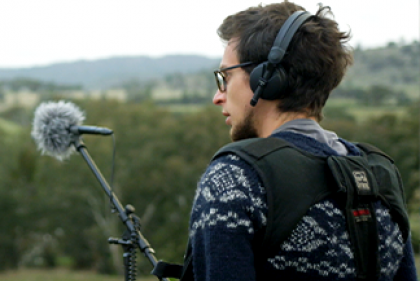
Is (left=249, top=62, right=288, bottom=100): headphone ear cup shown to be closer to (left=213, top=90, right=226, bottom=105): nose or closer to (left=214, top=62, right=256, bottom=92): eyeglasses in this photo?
(left=214, top=62, right=256, bottom=92): eyeglasses

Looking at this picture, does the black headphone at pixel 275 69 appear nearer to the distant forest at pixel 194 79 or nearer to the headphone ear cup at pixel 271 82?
the headphone ear cup at pixel 271 82

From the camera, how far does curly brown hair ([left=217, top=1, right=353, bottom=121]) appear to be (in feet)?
5.89

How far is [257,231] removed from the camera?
1.55 metres

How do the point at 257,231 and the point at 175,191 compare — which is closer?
the point at 257,231

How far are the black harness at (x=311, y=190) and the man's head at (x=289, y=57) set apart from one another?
23cm

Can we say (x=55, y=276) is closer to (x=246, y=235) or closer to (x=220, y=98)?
(x=220, y=98)

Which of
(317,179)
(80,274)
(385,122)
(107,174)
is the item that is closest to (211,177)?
(317,179)

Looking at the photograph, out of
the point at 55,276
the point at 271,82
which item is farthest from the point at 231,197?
the point at 55,276

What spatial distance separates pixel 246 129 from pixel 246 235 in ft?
1.59

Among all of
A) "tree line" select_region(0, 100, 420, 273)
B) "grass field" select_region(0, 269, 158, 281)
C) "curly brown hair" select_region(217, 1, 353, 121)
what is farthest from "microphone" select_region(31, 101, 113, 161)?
"grass field" select_region(0, 269, 158, 281)

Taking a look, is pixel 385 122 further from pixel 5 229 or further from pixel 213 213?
pixel 213 213

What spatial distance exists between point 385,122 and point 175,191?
2094cm

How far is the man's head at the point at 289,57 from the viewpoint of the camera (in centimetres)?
180

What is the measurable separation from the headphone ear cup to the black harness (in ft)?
0.63
